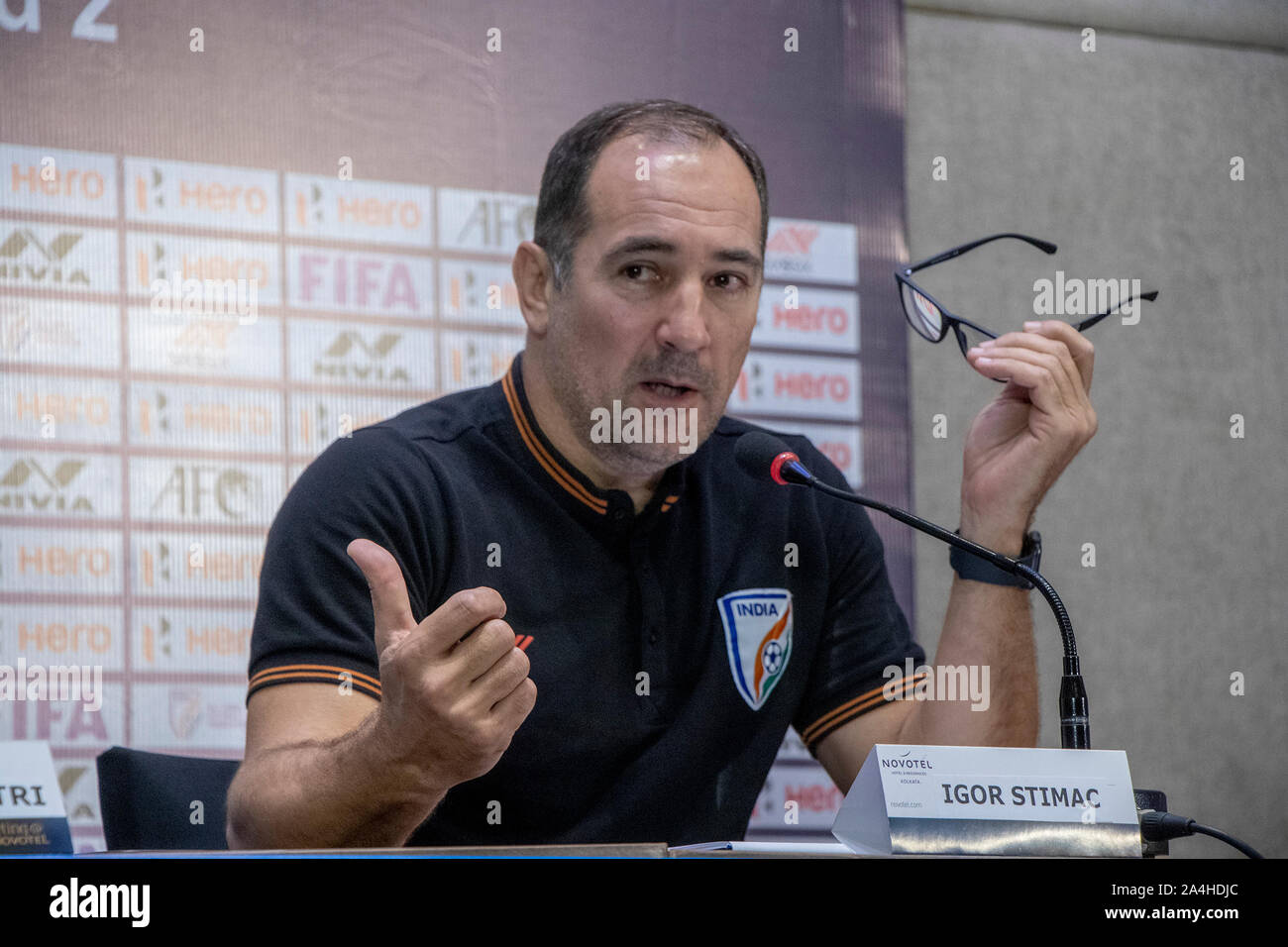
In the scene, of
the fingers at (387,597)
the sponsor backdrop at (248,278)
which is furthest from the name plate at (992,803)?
the sponsor backdrop at (248,278)

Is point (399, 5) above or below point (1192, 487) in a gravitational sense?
above

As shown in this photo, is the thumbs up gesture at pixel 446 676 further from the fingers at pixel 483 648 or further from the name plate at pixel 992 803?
the name plate at pixel 992 803

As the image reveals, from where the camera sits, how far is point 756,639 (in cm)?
153

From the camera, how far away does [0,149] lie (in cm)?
200

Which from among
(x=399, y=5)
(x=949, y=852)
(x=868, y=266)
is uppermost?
(x=399, y=5)

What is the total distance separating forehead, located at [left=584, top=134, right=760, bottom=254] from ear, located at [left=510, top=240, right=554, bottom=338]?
105 mm

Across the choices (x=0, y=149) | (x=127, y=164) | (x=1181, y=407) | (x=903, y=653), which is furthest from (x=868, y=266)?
(x=0, y=149)

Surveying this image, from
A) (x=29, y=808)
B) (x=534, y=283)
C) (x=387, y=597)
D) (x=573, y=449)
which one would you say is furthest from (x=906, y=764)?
(x=534, y=283)

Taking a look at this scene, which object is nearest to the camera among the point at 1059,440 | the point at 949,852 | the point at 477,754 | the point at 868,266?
the point at 949,852

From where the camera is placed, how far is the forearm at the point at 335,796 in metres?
0.99
